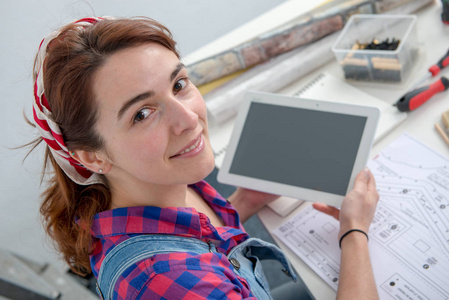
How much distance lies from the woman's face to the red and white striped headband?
7 centimetres

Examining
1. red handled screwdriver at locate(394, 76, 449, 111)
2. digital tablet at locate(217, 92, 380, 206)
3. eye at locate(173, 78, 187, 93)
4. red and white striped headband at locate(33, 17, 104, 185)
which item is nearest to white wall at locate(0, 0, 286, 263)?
red and white striped headband at locate(33, 17, 104, 185)

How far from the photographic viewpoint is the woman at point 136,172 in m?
0.69

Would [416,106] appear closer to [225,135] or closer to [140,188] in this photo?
[225,135]

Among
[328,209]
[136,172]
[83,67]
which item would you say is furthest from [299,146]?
[83,67]

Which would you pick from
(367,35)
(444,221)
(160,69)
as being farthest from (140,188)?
(367,35)

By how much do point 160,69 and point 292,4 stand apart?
898mm

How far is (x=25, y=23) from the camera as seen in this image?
51.8 inches

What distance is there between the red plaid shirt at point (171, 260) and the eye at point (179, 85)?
22 cm

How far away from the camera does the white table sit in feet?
2.74

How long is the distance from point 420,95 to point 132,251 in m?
0.74

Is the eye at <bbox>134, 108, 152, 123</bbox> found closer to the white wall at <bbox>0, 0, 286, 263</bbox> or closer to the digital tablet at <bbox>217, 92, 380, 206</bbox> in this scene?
the digital tablet at <bbox>217, 92, 380, 206</bbox>

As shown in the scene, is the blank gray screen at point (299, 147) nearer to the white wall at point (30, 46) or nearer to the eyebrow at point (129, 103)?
the eyebrow at point (129, 103)

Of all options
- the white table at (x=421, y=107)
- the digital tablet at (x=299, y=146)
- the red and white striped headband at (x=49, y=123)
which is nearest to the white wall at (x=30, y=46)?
the red and white striped headband at (x=49, y=123)

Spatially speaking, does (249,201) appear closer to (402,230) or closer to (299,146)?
(299,146)
